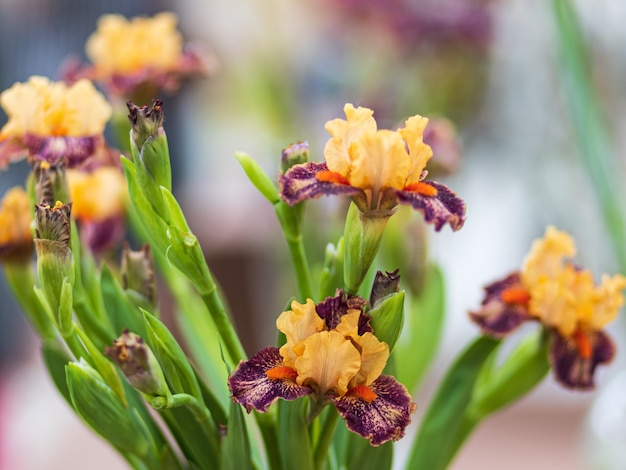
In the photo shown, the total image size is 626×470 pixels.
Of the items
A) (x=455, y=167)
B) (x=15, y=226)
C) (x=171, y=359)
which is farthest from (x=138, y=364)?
(x=455, y=167)

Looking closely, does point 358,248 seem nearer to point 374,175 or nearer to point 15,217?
point 374,175

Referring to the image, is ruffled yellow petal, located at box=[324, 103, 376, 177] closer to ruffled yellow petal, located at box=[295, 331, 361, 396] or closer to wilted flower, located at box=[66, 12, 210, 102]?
ruffled yellow petal, located at box=[295, 331, 361, 396]

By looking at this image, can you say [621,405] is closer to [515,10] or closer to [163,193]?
[163,193]

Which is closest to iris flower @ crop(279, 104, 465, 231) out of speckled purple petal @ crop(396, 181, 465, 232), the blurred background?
speckled purple petal @ crop(396, 181, 465, 232)

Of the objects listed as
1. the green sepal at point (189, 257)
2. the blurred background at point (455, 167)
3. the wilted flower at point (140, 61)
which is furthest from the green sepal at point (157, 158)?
the blurred background at point (455, 167)

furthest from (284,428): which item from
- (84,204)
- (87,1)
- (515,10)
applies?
(87,1)

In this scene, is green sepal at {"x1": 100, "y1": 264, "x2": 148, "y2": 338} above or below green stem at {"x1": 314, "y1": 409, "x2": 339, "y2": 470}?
above

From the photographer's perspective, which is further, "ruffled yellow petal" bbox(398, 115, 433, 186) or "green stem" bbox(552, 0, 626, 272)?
"green stem" bbox(552, 0, 626, 272)

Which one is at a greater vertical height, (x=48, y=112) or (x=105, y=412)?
(x=48, y=112)
